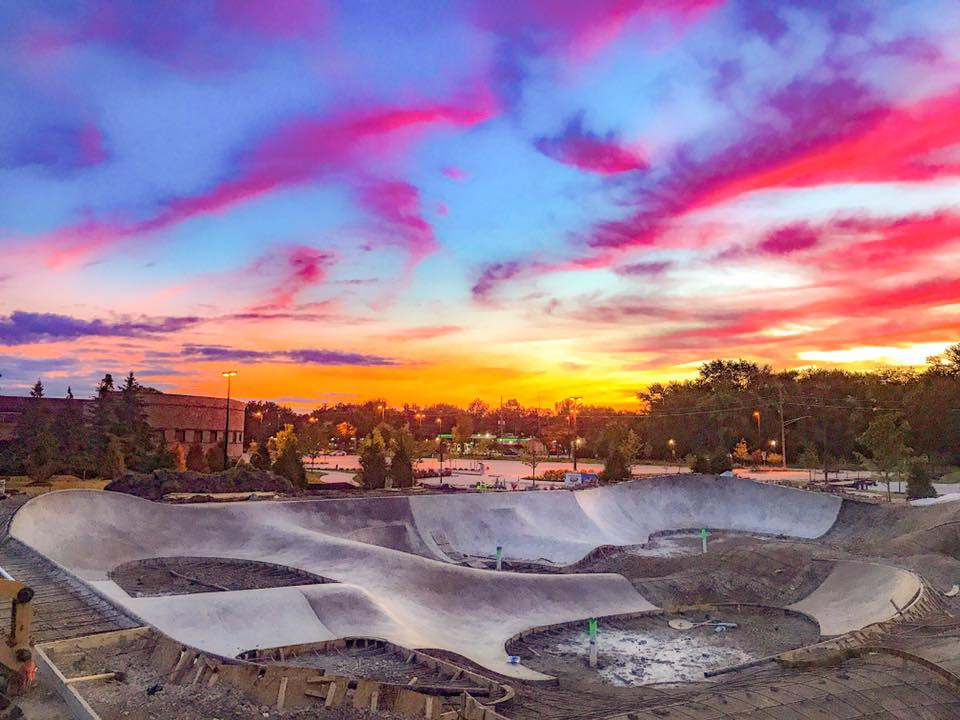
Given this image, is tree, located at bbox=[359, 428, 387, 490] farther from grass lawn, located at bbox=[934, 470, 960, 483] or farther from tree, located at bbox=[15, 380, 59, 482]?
grass lawn, located at bbox=[934, 470, 960, 483]

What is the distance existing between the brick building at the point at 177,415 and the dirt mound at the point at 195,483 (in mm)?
22221

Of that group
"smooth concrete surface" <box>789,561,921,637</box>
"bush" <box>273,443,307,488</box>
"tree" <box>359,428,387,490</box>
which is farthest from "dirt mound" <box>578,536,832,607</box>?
"bush" <box>273,443,307,488</box>

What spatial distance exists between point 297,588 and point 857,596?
17898 mm

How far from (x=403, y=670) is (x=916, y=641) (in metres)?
11.2

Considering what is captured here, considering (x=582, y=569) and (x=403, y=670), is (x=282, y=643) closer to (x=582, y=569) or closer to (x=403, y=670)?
(x=403, y=670)

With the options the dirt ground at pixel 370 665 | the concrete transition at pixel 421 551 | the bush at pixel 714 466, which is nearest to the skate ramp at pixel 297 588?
the concrete transition at pixel 421 551

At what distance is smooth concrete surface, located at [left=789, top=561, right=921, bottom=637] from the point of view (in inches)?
782

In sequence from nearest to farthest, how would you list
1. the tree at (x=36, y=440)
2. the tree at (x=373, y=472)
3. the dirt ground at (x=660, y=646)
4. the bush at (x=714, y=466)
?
the dirt ground at (x=660, y=646) → the tree at (x=36, y=440) → the tree at (x=373, y=472) → the bush at (x=714, y=466)

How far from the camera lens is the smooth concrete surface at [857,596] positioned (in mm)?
19859

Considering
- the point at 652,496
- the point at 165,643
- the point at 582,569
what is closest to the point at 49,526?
the point at 165,643

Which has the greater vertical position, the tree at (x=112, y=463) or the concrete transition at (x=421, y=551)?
the tree at (x=112, y=463)

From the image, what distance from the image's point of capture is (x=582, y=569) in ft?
95.5

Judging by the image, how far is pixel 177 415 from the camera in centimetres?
6216

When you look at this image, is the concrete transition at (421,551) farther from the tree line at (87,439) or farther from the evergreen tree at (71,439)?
the evergreen tree at (71,439)
